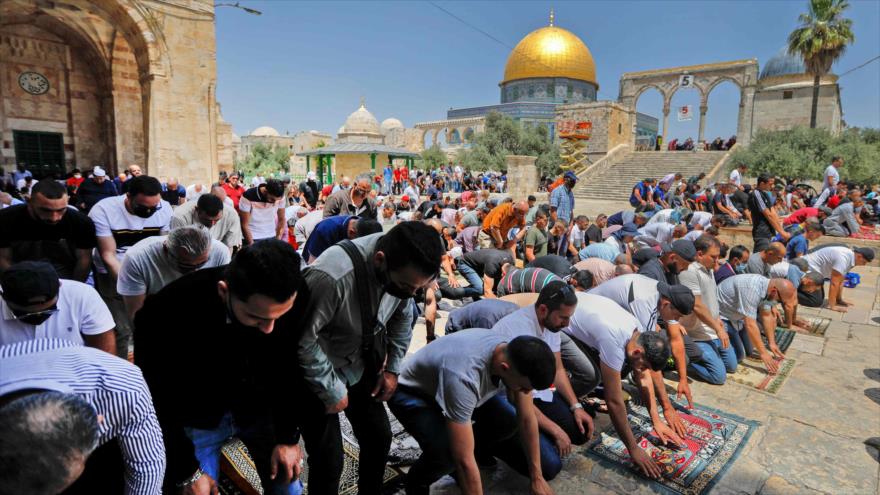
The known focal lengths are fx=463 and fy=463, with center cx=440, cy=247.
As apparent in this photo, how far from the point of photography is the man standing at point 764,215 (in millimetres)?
7238

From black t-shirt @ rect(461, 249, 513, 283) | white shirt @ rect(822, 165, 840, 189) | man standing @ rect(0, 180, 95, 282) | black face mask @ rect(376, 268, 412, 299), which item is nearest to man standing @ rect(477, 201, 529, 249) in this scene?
black t-shirt @ rect(461, 249, 513, 283)

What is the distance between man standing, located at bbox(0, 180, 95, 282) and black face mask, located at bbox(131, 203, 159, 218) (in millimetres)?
284

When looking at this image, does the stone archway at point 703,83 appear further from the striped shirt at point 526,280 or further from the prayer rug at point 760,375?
the striped shirt at point 526,280

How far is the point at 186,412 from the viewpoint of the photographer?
1.76 m

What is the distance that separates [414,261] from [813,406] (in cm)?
396

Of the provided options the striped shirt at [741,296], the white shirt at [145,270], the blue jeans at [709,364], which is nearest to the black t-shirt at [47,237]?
the white shirt at [145,270]

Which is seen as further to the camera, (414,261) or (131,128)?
(131,128)

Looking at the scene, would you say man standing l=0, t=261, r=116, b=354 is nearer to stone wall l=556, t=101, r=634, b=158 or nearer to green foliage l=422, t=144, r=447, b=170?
stone wall l=556, t=101, r=634, b=158

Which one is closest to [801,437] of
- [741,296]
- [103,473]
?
[741,296]

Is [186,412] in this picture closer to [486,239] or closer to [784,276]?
[784,276]

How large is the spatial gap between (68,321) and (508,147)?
102 ft

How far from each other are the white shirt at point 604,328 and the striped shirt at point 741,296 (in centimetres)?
213

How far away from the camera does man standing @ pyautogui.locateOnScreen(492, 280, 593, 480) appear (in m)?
2.71

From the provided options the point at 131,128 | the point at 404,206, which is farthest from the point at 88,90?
the point at 404,206
